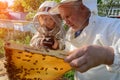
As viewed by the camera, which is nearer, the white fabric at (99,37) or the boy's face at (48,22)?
the white fabric at (99,37)

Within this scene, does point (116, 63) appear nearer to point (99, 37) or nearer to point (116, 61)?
point (116, 61)

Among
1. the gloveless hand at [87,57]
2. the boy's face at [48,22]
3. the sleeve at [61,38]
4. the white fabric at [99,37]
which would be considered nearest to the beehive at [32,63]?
the gloveless hand at [87,57]

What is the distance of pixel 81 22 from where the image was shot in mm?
2609

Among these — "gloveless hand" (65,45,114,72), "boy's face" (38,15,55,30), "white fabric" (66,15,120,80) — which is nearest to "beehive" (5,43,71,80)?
"gloveless hand" (65,45,114,72)

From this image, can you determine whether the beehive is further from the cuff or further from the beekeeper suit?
the beekeeper suit

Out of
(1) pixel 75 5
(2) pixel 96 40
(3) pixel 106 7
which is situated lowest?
(3) pixel 106 7

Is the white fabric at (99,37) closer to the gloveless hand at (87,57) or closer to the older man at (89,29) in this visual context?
the older man at (89,29)

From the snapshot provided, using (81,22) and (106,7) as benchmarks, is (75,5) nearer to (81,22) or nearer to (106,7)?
(81,22)

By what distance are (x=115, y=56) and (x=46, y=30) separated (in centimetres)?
98

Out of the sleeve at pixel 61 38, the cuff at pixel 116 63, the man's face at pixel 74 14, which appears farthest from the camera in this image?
the sleeve at pixel 61 38

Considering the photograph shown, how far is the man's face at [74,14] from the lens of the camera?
2.58 meters

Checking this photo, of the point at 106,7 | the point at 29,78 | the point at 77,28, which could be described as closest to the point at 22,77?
the point at 29,78

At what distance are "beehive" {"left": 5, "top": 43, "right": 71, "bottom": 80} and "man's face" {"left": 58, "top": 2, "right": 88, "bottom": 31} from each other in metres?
0.42

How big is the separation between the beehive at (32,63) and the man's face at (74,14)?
42cm
